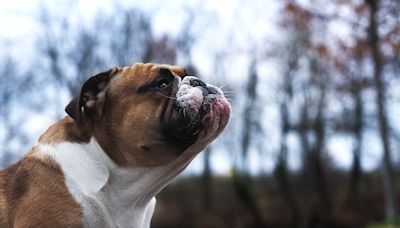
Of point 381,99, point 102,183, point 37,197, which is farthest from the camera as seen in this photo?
point 381,99

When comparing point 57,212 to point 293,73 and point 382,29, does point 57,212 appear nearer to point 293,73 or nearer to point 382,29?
point 382,29

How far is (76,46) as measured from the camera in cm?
2100

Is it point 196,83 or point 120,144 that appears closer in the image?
point 120,144

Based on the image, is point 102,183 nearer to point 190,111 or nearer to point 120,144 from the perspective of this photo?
point 120,144

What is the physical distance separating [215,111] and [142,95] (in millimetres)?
481

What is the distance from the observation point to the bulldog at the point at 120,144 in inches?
155

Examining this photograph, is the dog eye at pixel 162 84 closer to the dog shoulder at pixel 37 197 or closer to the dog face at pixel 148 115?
the dog face at pixel 148 115

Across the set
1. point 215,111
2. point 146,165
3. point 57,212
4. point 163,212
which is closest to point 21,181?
point 57,212

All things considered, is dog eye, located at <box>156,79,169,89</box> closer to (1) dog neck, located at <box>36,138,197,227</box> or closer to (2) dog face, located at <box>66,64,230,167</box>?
(2) dog face, located at <box>66,64,230,167</box>

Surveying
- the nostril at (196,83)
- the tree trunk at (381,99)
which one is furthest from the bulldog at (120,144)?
the tree trunk at (381,99)

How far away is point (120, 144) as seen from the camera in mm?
4055

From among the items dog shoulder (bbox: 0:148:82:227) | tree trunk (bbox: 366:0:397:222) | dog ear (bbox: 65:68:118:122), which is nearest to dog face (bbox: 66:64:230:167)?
dog ear (bbox: 65:68:118:122)

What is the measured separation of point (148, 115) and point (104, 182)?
503mm

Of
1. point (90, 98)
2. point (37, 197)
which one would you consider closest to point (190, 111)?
point (90, 98)
